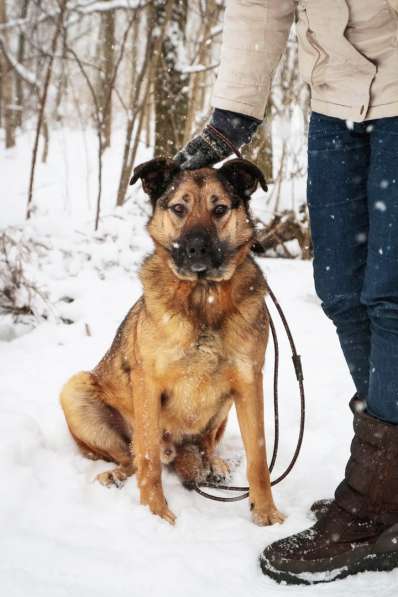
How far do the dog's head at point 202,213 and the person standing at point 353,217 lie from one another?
0.46 metres

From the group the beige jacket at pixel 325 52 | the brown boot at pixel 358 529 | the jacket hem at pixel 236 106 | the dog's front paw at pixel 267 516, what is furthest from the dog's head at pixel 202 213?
the dog's front paw at pixel 267 516

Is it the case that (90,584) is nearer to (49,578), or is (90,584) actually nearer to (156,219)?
(49,578)

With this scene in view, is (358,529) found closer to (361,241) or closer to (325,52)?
(361,241)

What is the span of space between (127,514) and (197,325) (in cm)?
89

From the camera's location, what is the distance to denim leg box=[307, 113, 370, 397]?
196 centimetres

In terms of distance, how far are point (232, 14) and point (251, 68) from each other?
230mm

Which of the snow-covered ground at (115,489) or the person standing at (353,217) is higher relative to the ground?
the person standing at (353,217)

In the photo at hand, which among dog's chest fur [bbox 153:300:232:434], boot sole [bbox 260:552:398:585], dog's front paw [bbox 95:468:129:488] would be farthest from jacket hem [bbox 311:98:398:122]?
dog's front paw [bbox 95:468:129:488]

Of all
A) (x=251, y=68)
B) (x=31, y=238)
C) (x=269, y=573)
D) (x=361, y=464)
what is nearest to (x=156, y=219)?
(x=251, y=68)

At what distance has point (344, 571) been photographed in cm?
190

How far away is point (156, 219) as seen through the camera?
2627 millimetres

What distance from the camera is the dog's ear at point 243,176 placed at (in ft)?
8.27

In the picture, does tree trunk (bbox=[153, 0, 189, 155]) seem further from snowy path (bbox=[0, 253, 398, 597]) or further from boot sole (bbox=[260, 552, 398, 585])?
boot sole (bbox=[260, 552, 398, 585])

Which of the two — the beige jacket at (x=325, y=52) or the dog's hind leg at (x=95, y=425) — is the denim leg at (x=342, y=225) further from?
the dog's hind leg at (x=95, y=425)
